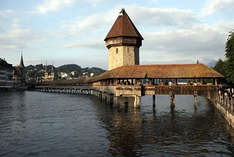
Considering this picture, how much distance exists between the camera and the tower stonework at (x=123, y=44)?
55125 millimetres

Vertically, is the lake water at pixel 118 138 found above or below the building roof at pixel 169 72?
below

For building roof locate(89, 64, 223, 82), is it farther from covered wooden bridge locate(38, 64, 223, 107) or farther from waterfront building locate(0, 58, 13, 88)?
waterfront building locate(0, 58, 13, 88)

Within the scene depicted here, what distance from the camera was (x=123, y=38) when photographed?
5509 centimetres

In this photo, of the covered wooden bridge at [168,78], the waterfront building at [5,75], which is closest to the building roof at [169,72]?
the covered wooden bridge at [168,78]

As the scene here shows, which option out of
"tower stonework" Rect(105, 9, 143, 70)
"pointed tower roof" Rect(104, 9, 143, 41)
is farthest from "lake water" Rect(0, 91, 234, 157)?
"pointed tower roof" Rect(104, 9, 143, 41)

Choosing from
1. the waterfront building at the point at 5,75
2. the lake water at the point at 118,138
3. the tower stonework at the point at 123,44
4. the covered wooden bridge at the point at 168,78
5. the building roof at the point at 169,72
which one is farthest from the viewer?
the waterfront building at the point at 5,75

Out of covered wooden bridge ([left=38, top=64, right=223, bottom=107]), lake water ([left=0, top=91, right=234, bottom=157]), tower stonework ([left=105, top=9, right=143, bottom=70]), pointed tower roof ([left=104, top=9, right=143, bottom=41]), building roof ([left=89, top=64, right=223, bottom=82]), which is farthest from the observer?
pointed tower roof ([left=104, top=9, right=143, bottom=41])

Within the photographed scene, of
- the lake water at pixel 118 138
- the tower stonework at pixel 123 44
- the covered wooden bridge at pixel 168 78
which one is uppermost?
the tower stonework at pixel 123 44

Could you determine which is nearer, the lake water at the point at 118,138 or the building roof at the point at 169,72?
the lake water at the point at 118,138

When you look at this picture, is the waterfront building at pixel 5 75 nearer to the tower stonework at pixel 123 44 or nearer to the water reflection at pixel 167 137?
the tower stonework at pixel 123 44

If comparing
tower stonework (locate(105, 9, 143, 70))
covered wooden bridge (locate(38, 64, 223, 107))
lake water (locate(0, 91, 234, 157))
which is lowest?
lake water (locate(0, 91, 234, 157))

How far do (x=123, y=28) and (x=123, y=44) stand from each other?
413cm

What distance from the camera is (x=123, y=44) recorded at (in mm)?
54906

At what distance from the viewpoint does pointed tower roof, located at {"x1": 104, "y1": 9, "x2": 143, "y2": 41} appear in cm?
5572
